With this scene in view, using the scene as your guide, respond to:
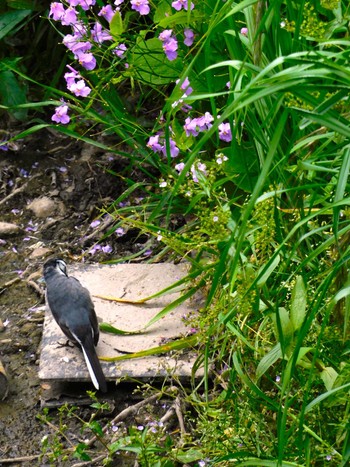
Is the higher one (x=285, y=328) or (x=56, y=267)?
(x=285, y=328)

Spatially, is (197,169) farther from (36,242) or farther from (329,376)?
(36,242)

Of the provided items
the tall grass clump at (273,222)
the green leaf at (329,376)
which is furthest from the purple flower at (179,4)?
the green leaf at (329,376)

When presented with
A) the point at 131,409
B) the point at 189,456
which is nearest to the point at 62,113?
the point at 131,409

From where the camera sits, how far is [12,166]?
450 cm

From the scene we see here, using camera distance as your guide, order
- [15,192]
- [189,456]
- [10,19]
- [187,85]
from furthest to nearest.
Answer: [10,19]
[15,192]
[187,85]
[189,456]

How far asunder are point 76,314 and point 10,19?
1.83 m

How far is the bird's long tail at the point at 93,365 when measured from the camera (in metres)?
3.06

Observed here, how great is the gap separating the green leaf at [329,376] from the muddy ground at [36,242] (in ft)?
2.80

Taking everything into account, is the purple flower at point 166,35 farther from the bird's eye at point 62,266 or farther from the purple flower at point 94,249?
the purple flower at point 94,249

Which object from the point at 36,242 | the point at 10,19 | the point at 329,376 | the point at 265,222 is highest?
the point at 265,222

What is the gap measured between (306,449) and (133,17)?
99.8 inches

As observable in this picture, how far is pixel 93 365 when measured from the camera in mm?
3100

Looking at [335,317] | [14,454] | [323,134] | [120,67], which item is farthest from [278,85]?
[120,67]

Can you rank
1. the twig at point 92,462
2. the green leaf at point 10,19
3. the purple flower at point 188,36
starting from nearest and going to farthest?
the twig at point 92,462, the purple flower at point 188,36, the green leaf at point 10,19
